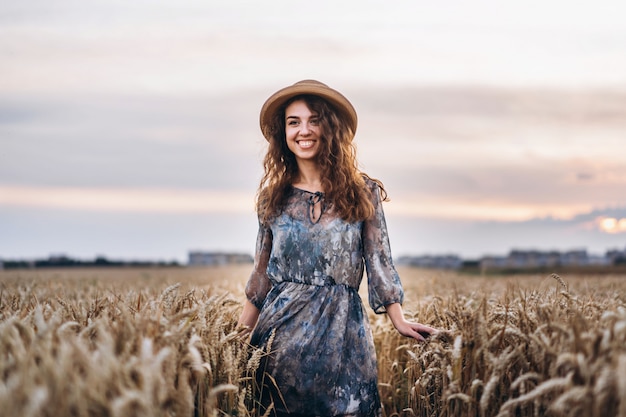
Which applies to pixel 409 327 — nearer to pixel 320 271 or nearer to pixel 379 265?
pixel 379 265

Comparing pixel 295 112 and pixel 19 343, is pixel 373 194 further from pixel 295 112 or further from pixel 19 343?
pixel 19 343

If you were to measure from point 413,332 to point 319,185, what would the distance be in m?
1.08

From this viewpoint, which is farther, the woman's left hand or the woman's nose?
the woman's nose

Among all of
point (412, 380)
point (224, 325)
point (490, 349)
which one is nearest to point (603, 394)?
point (490, 349)

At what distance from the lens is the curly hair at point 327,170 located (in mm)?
3932

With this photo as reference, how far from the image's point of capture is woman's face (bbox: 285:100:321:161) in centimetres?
404

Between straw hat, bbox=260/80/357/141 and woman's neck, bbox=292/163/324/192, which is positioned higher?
straw hat, bbox=260/80/357/141

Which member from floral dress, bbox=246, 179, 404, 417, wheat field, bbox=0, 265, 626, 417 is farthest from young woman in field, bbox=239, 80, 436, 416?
wheat field, bbox=0, 265, 626, 417

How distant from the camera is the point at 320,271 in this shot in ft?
12.7

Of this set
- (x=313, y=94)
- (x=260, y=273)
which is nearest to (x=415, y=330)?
(x=260, y=273)

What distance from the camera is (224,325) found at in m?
3.99

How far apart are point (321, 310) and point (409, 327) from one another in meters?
0.53

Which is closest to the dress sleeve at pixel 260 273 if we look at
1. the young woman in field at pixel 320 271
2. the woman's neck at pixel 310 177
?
the young woman in field at pixel 320 271

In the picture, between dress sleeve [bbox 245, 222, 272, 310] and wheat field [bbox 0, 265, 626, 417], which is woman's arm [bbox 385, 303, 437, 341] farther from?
dress sleeve [bbox 245, 222, 272, 310]
